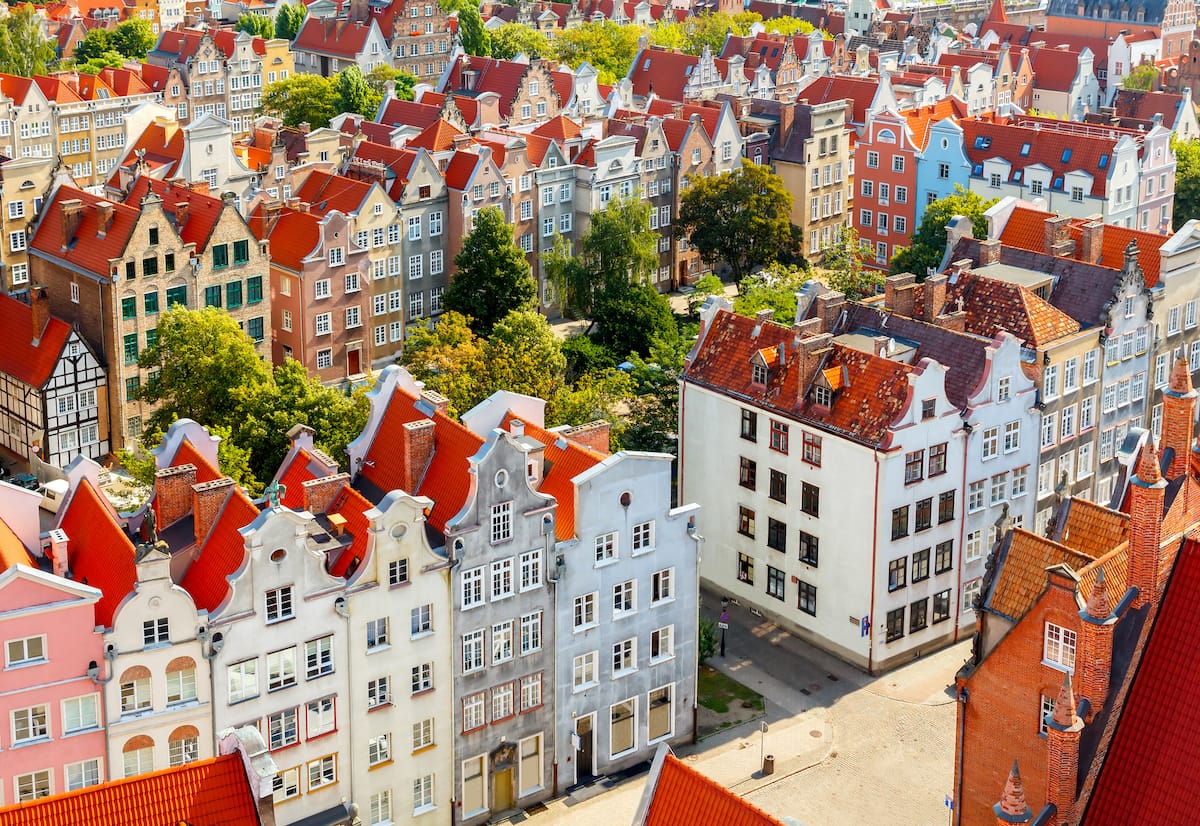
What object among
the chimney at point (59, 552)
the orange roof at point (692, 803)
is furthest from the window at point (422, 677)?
the orange roof at point (692, 803)

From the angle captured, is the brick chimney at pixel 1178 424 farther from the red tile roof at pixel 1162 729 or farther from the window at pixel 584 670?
the window at pixel 584 670

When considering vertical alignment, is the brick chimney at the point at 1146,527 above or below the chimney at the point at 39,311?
above

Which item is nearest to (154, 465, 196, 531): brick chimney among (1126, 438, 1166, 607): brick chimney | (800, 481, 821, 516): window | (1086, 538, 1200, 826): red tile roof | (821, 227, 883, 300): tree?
(800, 481, 821, 516): window

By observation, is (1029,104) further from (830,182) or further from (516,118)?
(516,118)

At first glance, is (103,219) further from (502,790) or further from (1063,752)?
(1063,752)

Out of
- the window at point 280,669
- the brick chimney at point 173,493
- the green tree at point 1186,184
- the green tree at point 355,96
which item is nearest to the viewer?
the window at point 280,669

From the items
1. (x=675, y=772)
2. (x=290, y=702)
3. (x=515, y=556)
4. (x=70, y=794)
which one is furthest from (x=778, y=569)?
(x=70, y=794)

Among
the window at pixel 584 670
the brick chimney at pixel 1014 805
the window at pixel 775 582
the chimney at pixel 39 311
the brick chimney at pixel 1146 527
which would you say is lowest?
the window at pixel 775 582

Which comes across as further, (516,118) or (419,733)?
(516,118)
